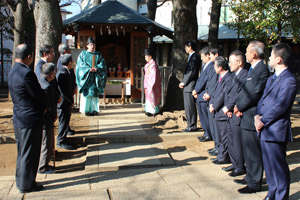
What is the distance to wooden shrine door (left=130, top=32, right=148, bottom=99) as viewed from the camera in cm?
1244

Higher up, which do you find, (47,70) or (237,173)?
(47,70)

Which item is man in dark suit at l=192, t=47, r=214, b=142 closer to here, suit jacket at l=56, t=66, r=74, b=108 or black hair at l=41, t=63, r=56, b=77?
suit jacket at l=56, t=66, r=74, b=108

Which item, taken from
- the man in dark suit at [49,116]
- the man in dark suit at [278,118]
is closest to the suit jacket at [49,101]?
the man in dark suit at [49,116]

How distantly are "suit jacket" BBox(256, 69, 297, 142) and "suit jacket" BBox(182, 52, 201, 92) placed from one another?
12.0 feet

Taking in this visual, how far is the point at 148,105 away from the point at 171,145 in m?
2.53

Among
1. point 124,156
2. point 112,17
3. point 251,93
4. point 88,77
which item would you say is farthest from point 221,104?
point 112,17

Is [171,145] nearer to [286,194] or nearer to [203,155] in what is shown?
[203,155]

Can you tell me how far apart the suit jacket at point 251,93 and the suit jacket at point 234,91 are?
233mm

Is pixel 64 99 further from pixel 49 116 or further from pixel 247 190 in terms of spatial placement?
pixel 247 190

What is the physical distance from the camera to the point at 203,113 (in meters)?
6.77

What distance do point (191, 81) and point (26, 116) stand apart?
437cm

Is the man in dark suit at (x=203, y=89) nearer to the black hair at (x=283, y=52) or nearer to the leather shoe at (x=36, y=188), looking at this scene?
the black hair at (x=283, y=52)

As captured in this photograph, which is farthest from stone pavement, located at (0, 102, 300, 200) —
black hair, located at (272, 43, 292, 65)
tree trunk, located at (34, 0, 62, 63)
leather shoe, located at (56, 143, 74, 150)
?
tree trunk, located at (34, 0, 62, 63)

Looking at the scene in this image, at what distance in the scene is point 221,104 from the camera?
209 inches
